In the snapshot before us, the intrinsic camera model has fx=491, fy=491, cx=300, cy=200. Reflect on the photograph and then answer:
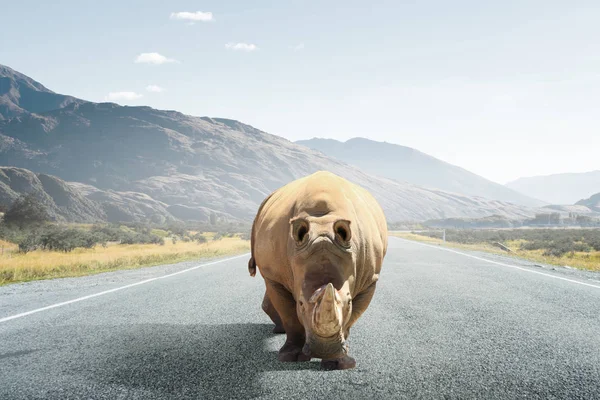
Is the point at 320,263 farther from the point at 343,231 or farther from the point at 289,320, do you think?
the point at 289,320

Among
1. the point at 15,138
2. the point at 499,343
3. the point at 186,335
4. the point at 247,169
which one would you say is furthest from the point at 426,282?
the point at 15,138

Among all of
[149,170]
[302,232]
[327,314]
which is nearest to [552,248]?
[302,232]

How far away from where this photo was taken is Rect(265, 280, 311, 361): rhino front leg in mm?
4398

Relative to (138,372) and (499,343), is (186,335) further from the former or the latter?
(499,343)

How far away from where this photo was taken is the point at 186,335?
5.98 m

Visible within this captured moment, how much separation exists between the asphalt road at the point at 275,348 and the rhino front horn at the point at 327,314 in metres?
0.85

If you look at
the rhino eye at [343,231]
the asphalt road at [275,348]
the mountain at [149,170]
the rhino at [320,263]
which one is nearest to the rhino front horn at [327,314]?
the rhino at [320,263]

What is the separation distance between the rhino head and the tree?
3956 cm

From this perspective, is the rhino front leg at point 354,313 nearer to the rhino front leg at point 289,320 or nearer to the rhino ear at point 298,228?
the rhino front leg at point 289,320

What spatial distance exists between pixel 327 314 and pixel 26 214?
4131 cm

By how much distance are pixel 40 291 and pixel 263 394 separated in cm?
880

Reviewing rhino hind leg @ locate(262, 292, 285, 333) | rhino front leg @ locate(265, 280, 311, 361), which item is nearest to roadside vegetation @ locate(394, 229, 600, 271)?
rhino hind leg @ locate(262, 292, 285, 333)

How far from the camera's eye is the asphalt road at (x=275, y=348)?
4035mm

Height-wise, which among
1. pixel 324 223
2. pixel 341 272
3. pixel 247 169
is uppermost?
pixel 247 169
